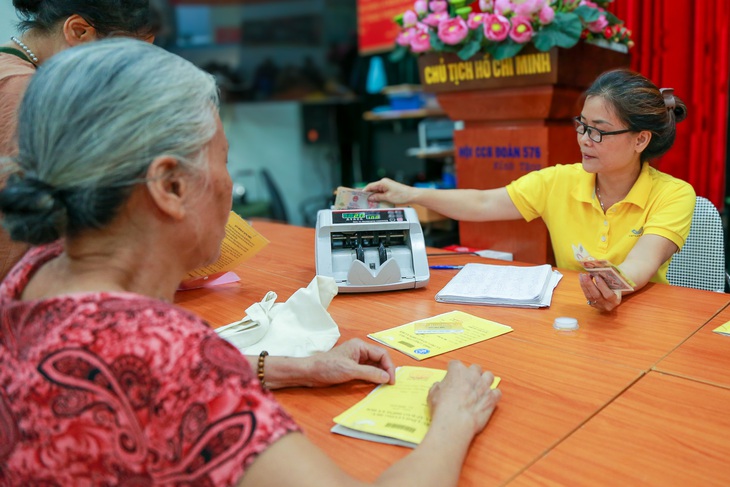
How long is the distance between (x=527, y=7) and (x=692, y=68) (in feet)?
4.66

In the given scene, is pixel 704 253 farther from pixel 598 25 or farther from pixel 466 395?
pixel 466 395

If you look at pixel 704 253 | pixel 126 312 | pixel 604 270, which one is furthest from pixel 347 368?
pixel 704 253

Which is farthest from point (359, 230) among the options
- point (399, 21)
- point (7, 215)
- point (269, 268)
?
point (399, 21)

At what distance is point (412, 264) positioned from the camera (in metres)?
1.76

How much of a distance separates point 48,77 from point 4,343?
324 millimetres

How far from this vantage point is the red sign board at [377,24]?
501 cm

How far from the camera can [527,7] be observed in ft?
7.32

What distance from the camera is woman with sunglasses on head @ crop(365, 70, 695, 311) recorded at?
1.79 m

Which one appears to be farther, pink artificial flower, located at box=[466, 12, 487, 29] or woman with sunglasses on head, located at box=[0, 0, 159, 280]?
pink artificial flower, located at box=[466, 12, 487, 29]

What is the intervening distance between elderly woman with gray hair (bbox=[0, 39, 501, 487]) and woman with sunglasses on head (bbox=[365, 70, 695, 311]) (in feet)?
3.84

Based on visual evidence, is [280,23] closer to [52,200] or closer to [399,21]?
[399,21]

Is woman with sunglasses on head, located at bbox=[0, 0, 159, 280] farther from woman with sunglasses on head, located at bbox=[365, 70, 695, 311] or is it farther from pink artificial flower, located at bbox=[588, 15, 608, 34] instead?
pink artificial flower, located at bbox=[588, 15, 608, 34]

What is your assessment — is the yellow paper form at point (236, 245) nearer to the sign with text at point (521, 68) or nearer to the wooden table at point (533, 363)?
the wooden table at point (533, 363)

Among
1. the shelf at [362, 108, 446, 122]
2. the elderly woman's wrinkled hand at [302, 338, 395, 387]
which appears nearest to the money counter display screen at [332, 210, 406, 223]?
the elderly woman's wrinkled hand at [302, 338, 395, 387]
